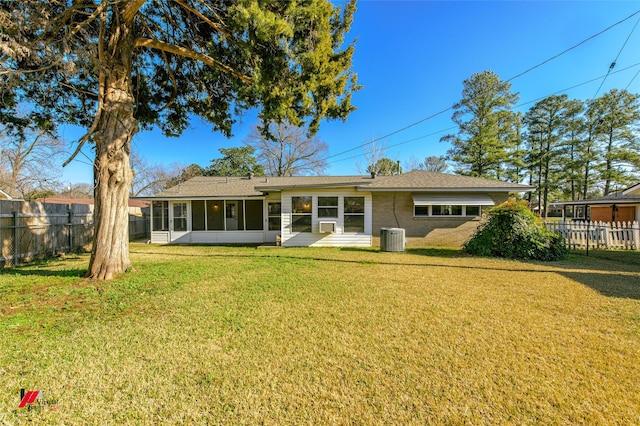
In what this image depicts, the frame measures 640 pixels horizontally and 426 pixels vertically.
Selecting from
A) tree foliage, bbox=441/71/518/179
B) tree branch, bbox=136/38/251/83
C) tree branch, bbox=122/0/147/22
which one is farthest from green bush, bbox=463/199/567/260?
tree foliage, bbox=441/71/518/179

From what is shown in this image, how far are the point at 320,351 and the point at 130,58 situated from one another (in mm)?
7433

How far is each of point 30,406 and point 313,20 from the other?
6742 mm

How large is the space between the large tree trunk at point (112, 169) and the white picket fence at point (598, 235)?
13525mm

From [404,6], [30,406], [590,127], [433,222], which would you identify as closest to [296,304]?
[30,406]

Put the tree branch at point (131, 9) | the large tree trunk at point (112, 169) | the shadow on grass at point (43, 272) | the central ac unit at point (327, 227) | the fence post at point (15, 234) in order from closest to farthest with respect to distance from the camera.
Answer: the tree branch at point (131, 9), the large tree trunk at point (112, 169), the shadow on grass at point (43, 272), the fence post at point (15, 234), the central ac unit at point (327, 227)

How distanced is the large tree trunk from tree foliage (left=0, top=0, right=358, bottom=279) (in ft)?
0.06

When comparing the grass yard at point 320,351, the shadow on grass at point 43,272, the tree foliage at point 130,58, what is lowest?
the grass yard at point 320,351

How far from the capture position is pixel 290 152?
26.9 metres

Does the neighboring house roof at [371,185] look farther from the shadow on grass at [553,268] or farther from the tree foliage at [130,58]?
the tree foliage at [130,58]

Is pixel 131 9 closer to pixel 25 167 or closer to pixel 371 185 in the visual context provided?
pixel 371 185

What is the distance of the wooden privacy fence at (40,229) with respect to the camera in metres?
7.06

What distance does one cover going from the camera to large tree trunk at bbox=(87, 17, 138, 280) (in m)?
5.45

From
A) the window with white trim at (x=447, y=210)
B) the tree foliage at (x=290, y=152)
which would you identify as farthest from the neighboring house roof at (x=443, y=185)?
the tree foliage at (x=290, y=152)

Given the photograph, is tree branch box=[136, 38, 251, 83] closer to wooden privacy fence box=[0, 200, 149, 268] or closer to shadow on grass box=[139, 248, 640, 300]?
shadow on grass box=[139, 248, 640, 300]
